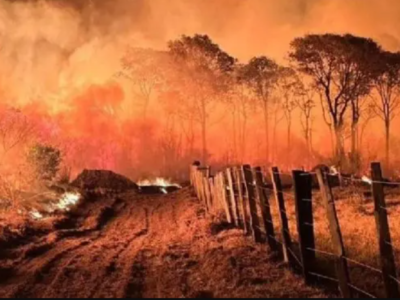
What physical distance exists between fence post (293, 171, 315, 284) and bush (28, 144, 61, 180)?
27.1 meters

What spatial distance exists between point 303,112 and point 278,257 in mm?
43790

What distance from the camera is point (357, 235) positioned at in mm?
15742

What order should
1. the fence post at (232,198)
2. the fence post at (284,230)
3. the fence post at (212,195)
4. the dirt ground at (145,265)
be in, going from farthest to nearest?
the fence post at (212,195)
the fence post at (232,198)
the fence post at (284,230)
the dirt ground at (145,265)

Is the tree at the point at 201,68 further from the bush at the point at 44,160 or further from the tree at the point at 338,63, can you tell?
the bush at the point at 44,160

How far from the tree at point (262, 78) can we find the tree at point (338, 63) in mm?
8200

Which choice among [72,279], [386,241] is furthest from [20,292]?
[386,241]

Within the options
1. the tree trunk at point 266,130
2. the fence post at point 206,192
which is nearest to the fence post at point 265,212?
the fence post at point 206,192

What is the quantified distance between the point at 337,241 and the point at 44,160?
2961cm

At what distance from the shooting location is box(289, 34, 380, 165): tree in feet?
146

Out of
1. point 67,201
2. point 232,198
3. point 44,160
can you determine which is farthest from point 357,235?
point 44,160

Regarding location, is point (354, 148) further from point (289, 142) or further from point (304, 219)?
point (304, 219)

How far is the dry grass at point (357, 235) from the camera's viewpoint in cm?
1175

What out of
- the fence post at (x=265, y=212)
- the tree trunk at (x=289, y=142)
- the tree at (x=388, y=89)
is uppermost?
the tree at (x=388, y=89)

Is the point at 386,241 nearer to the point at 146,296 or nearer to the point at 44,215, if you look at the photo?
the point at 146,296
